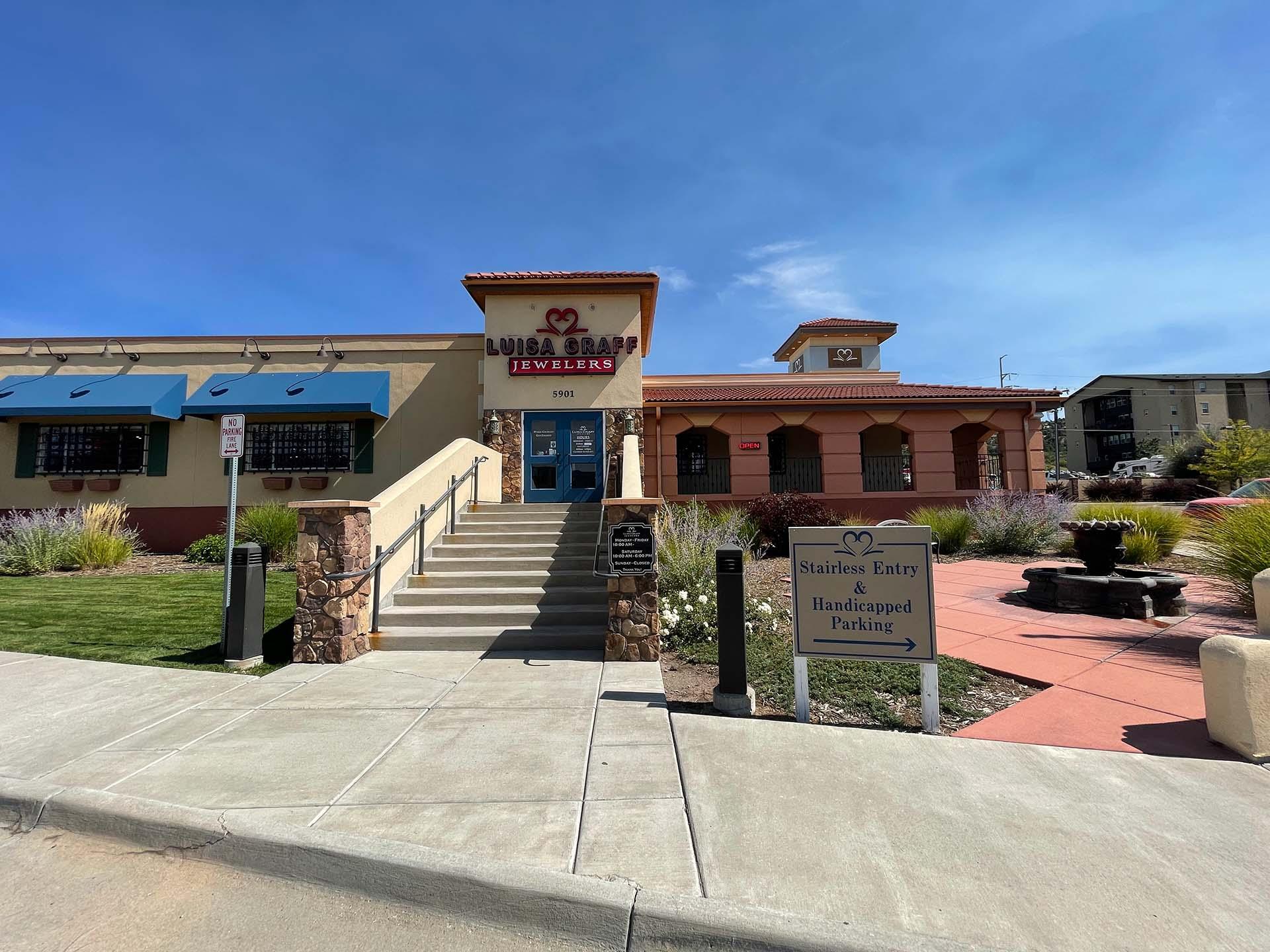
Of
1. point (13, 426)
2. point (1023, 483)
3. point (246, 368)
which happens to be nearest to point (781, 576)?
point (1023, 483)

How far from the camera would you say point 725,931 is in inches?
95.4

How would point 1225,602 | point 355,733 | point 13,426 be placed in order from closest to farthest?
point 355,733
point 1225,602
point 13,426

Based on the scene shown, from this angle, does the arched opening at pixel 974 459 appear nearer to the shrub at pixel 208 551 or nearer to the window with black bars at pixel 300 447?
the window with black bars at pixel 300 447

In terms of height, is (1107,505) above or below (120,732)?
above

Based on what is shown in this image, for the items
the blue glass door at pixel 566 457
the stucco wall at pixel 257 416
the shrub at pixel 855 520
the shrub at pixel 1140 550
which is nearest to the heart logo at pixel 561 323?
the blue glass door at pixel 566 457

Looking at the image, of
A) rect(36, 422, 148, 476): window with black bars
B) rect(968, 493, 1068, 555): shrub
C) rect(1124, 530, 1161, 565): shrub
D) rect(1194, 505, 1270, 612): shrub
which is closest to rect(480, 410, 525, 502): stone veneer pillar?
rect(36, 422, 148, 476): window with black bars

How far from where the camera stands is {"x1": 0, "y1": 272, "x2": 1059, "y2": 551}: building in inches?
595

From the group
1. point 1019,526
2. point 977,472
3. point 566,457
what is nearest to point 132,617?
point 566,457

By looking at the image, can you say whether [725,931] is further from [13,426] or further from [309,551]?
[13,426]

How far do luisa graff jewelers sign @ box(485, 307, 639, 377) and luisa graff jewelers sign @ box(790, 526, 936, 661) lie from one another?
10901 mm

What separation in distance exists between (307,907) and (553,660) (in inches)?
146

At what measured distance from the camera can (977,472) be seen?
19375mm

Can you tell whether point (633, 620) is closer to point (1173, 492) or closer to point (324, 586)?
point (324, 586)

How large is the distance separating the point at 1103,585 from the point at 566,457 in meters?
10.8
